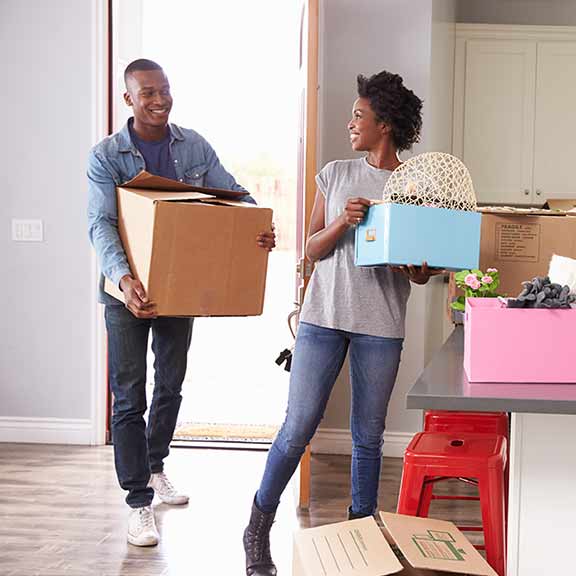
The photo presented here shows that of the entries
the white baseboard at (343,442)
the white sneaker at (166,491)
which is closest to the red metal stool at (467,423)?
the white sneaker at (166,491)

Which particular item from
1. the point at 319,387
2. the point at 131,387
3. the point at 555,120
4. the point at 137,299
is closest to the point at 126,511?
the point at 131,387

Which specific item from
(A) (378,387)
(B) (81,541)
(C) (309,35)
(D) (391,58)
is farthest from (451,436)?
(D) (391,58)

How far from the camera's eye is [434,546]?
157cm

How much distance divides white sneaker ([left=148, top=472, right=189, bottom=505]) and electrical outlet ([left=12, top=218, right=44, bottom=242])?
1.43 m

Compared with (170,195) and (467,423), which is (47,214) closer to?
(170,195)

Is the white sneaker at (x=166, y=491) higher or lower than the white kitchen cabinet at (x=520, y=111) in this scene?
lower

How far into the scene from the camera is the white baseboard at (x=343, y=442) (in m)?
4.24

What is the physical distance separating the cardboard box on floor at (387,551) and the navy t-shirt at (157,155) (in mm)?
1601

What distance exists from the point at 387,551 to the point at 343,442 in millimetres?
2754

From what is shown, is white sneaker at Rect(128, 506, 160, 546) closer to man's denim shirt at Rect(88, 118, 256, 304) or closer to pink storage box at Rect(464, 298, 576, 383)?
man's denim shirt at Rect(88, 118, 256, 304)

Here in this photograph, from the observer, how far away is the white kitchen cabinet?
16.1 ft

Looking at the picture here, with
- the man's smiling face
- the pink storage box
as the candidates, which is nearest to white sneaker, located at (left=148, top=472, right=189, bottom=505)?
the man's smiling face

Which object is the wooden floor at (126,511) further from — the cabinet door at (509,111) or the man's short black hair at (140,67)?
the cabinet door at (509,111)

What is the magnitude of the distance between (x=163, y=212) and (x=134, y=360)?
589mm
